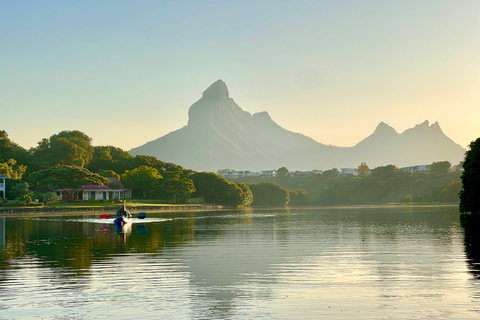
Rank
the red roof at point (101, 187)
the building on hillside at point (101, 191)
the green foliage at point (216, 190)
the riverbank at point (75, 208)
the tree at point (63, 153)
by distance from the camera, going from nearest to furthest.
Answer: the riverbank at point (75, 208), the red roof at point (101, 187), the building on hillside at point (101, 191), the tree at point (63, 153), the green foliage at point (216, 190)

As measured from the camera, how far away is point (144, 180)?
162375 millimetres

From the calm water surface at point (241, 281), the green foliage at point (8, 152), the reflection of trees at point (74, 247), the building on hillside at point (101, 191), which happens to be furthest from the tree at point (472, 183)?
the green foliage at point (8, 152)

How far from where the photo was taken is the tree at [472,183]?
79625 millimetres

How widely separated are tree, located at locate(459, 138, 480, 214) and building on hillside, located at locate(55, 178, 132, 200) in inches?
3761

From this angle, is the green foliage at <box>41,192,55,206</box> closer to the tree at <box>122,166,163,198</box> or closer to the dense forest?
A: the dense forest

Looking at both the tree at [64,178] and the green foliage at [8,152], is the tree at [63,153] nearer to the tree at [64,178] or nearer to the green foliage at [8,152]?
the green foliage at [8,152]

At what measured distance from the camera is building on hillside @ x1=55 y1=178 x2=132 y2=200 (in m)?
151

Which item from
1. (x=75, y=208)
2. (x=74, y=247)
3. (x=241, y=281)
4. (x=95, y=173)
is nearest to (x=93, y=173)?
(x=95, y=173)

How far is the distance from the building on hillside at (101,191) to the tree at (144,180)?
2.52m

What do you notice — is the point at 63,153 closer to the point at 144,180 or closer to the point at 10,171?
the point at 144,180

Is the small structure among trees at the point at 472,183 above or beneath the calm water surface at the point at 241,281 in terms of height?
above

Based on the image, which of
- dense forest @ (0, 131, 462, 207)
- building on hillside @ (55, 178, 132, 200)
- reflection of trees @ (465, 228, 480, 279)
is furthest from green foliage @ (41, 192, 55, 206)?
reflection of trees @ (465, 228, 480, 279)

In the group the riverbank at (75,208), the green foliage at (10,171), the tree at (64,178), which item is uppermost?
the green foliage at (10,171)

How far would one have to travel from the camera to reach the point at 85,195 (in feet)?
502
